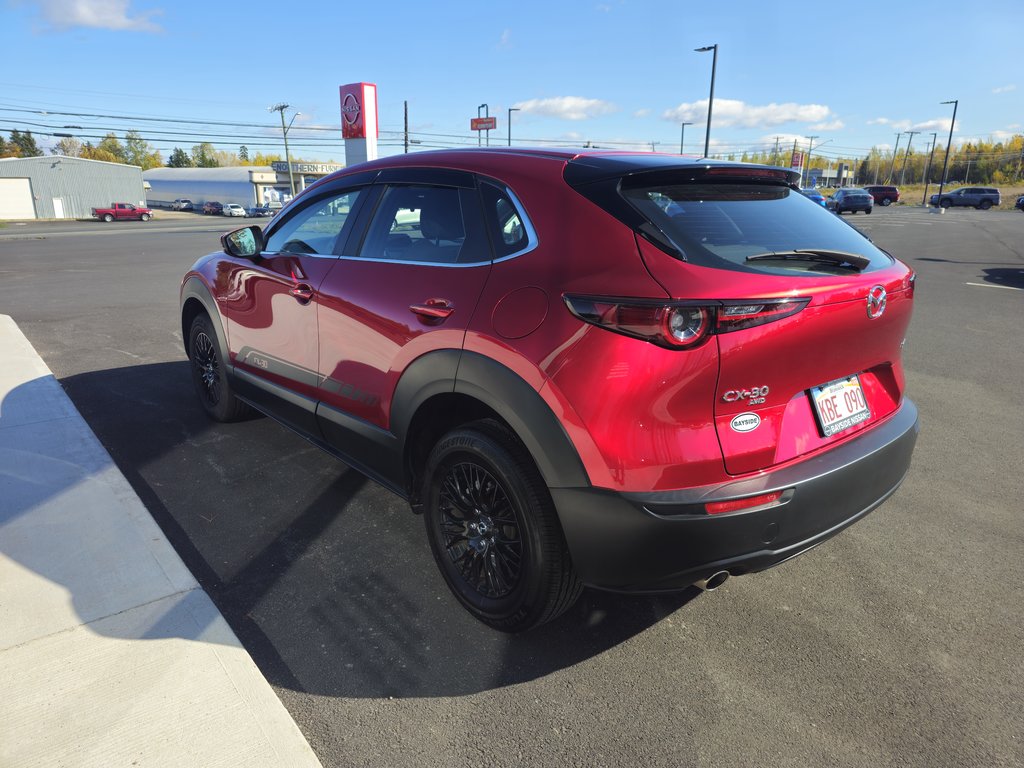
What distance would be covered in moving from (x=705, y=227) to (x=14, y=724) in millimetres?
2658

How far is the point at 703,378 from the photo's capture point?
1948mm

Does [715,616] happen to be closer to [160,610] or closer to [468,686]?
[468,686]

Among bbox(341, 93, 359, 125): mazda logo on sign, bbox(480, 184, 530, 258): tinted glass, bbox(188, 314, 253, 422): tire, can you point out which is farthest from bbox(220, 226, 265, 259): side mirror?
bbox(341, 93, 359, 125): mazda logo on sign

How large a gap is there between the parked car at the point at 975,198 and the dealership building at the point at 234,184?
58102 mm

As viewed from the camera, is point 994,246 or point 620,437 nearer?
point 620,437

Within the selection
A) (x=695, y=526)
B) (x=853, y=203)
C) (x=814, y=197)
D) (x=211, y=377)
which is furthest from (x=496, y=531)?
(x=853, y=203)

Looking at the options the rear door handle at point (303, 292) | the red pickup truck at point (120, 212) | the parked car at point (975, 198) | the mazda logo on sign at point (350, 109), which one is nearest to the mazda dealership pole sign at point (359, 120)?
the mazda logo on sign at point (350, 109)

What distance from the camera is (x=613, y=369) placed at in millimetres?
1971

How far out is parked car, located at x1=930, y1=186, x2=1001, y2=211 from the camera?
180 ft

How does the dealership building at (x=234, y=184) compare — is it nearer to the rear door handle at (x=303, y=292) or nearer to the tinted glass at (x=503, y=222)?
the rear door handle at (x=303, y=292)

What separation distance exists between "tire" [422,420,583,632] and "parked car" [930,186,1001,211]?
63.2 metres

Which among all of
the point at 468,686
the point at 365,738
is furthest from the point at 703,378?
the point at 365,738

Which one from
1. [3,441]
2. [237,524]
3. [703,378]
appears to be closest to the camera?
[703,378]

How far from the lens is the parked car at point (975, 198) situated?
54906 millimetres
